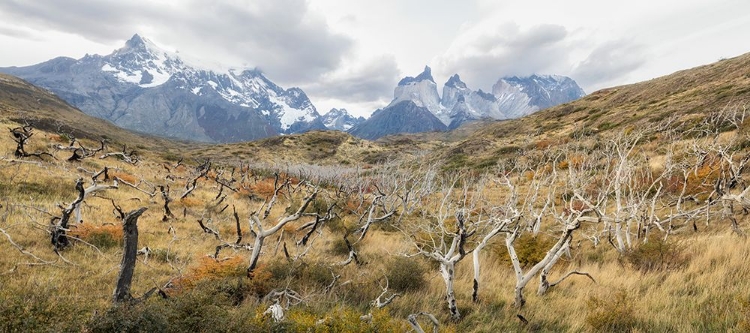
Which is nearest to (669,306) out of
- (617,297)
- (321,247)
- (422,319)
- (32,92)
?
(617,297)

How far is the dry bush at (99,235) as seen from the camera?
941 cm

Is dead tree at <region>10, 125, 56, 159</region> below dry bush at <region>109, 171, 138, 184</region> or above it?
above

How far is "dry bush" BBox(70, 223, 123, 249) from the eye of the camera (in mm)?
9414

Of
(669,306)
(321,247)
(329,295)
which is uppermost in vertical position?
(669,306)

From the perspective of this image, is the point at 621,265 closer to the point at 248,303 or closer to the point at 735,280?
the point at 735,280

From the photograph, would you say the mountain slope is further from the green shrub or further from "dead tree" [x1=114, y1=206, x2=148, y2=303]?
"dead tree" [x1=114, y1=206, x2=148, y2=303]

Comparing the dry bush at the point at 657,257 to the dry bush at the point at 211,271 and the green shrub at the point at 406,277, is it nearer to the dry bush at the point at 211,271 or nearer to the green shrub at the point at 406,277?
the green shrub at the point at 406,277

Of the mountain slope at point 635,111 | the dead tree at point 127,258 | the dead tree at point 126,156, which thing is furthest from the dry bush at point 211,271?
the mountain slope at point 635,111

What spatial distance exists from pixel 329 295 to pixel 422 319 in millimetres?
1869

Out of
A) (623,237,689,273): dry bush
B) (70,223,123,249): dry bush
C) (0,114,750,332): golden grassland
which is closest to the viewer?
(0,114,750,332): golden grassland

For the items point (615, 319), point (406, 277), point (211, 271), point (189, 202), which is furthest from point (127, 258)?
point (189, 202)

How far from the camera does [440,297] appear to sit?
751 centimetres

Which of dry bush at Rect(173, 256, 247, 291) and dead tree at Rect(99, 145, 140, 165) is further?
dead tree at Rect(99, 145, 140, 165)

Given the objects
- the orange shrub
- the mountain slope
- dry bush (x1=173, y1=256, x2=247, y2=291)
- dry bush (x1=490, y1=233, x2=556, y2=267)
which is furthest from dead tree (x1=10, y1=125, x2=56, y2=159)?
the mountain slope
